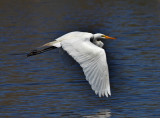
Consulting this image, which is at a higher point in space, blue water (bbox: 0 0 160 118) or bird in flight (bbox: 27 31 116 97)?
bird in flight (bbox: 27 31 116 97)

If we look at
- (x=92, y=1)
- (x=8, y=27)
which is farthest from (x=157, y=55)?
(x=92, y=1)

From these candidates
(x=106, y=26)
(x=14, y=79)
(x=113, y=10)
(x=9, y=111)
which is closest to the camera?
(x=9, y=111)

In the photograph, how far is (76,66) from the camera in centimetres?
1227

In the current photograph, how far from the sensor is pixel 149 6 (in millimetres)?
23047

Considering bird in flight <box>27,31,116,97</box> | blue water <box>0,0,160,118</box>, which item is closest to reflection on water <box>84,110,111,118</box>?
blue water <box>0,0,160,118</box>

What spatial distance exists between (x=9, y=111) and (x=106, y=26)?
31.9 ft

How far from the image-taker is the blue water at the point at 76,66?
879cm

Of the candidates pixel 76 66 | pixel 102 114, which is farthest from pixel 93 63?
pixel 76 66

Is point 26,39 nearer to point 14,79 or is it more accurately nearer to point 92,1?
point 14,79

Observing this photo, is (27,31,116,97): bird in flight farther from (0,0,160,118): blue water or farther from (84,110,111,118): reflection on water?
(0,0,160,118): blue water

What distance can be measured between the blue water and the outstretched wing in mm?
730

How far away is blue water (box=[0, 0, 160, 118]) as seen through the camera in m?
8.79

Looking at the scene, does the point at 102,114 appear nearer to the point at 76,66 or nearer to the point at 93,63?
the point at 93,63

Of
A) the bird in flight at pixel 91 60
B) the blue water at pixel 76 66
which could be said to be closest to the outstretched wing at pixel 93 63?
the bird in flight at pixel 91 60
